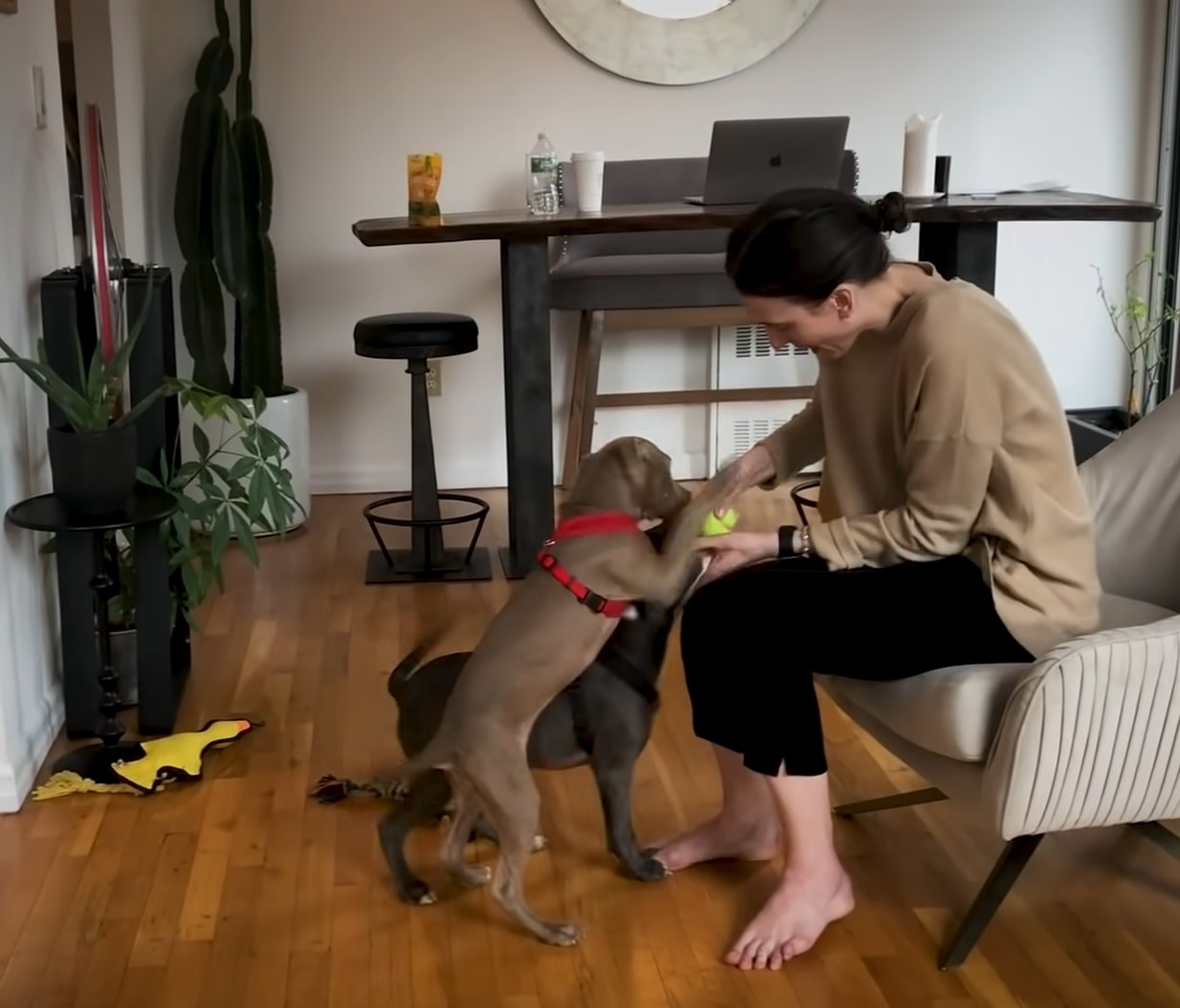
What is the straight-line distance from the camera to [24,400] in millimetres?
2445

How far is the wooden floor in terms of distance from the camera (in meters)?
1.81

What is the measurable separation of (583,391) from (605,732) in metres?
2.22

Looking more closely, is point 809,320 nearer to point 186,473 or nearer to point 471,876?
point 471,876

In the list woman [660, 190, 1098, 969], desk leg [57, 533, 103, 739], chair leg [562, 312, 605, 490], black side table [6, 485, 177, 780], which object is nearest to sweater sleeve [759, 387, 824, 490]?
woman [660, 190, 1098, 969]

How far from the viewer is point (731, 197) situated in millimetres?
3369

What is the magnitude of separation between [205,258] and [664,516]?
223 centimetres

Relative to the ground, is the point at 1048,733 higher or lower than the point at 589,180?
lower

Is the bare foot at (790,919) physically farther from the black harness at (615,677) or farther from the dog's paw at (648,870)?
the black harness at (615,677)

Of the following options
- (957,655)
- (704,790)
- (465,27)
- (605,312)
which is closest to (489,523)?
(605,312)

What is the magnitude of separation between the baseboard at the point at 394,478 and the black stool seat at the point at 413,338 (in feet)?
2.97

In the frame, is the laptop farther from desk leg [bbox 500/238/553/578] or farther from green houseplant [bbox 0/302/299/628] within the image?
green houseplant [bbox 0/302/299/628]

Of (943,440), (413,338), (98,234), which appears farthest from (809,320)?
(413,338)

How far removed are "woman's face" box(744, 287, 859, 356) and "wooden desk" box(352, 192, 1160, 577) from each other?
50.3 inches

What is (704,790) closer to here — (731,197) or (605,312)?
(731,197)
